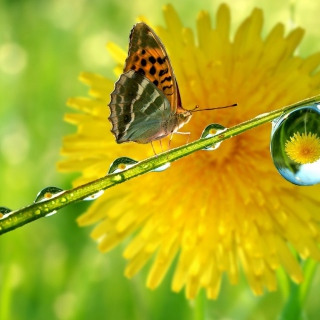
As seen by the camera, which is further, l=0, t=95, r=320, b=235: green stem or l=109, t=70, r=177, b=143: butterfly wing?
l=109, t=70, r=177, b=143: butterfly wing

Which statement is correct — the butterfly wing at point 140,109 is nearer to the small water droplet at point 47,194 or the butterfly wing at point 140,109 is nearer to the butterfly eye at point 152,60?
the butterfly eye at point 152,60

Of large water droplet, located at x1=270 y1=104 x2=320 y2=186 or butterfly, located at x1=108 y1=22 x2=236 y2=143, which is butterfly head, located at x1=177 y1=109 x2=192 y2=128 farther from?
large water droplet, located at x1=270 y1=104 x2=320 y2=186

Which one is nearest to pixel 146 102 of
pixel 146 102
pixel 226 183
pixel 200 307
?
pixel 146 102

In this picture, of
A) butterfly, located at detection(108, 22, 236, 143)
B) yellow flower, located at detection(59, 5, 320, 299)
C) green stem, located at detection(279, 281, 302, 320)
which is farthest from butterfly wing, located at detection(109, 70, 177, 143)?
green stem, located at detection(279, 281, 302, 320)

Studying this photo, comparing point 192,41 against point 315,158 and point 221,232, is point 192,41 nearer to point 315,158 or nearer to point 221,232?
point 221,232

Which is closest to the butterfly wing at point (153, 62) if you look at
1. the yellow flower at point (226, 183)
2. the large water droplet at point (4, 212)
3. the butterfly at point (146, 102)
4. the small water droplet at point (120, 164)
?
the butterfly at point (146, 102)

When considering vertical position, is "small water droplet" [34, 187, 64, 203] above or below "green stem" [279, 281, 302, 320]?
below

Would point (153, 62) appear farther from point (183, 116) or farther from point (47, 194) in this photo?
point (47, 194)
